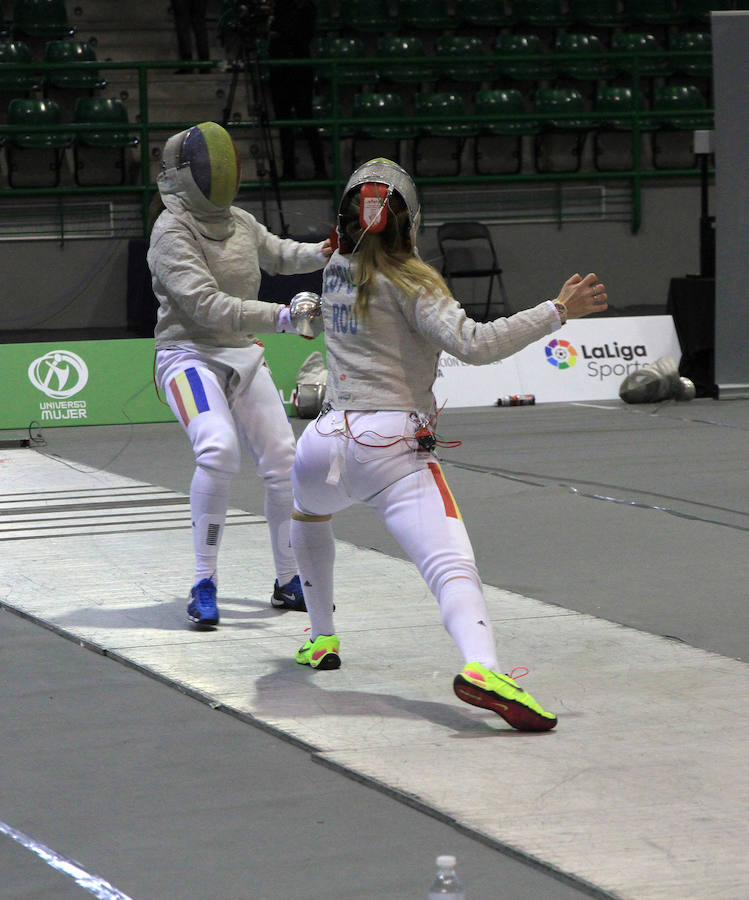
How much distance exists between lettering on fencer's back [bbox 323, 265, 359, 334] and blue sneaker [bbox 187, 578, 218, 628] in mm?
1403

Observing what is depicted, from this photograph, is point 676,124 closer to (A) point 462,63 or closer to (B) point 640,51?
(B) point 640,51

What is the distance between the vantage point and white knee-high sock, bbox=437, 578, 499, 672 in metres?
4.00

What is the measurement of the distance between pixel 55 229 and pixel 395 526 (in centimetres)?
1194

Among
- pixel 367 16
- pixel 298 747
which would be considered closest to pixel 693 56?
pixel 367 16

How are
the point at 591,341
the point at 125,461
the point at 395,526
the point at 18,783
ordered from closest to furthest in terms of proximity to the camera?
the point at 18,783
the point at 395,526
the point at 125,461
the point at 591,341

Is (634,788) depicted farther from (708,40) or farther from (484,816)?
(708,40)

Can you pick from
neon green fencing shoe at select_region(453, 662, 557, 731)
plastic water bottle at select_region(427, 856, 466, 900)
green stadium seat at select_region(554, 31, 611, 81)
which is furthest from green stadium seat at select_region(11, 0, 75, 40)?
plastic water bottle at select_region(427, 856, 466, 900)

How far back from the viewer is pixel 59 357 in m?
11.3

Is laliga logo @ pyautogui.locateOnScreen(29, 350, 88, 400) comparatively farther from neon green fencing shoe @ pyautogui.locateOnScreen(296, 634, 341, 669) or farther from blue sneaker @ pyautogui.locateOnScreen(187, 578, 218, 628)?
neon green fencing shoe @ pyautogui.locateOnScreen(296, 634, 341, 669)

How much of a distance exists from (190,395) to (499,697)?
6.58ft

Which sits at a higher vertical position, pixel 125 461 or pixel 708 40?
pixel 708 40

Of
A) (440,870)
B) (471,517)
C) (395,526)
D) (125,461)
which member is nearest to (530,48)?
(125,461)

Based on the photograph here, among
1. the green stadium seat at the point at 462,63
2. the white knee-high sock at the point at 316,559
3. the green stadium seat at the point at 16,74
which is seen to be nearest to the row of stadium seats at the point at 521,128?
the green stadium seat at the point at 462,63

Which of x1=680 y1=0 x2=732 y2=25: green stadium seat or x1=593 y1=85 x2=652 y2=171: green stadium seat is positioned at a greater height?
x1=680 y1=0 x2=732 y2=25: green stadium seat
